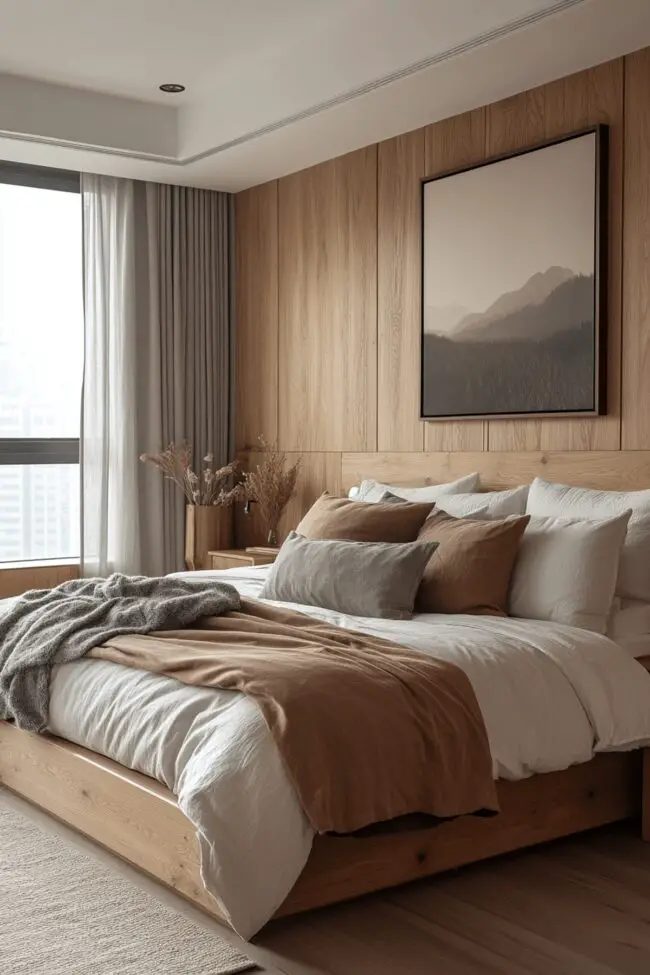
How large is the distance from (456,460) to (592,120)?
142cm

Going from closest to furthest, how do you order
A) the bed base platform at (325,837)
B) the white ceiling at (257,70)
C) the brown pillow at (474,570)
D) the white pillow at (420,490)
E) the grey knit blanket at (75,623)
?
the bed base platform at (325,837)
the grey knit blanket at (75,623)
the brown pillow at (474,570)
the white ceiling at (257,70)
the white pillow at (420,490)

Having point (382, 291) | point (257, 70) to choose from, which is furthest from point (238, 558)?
point (257, 70)

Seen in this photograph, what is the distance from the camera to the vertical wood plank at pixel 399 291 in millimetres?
5020

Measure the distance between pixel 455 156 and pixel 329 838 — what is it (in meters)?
3.05

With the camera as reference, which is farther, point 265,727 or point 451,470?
point 451,470

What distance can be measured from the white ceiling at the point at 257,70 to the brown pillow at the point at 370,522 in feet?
5.16

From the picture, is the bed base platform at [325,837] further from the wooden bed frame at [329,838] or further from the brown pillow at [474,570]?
the brown pillow at [474,570]

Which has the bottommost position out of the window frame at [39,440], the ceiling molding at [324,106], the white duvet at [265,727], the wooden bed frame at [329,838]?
the wooden bed frame at [329,838]

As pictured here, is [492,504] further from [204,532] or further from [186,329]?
A: [186,329]

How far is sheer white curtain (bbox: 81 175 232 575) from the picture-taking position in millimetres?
5855

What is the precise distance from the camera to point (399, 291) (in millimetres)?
5121

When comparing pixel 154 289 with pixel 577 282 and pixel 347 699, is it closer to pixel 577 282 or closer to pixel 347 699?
pixel 577 282

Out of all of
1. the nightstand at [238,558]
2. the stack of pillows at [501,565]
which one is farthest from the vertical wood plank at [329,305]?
the stack of pillows at [501,565]

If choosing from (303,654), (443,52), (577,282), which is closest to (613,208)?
(577,282)
